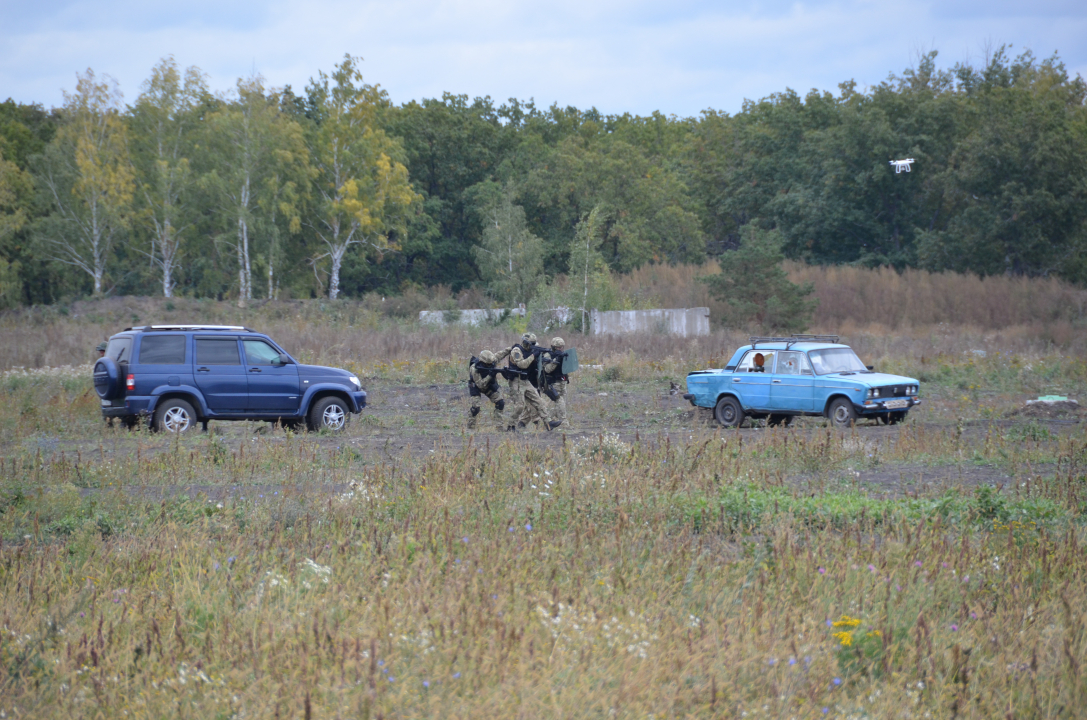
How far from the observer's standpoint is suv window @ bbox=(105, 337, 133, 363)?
14.6 m

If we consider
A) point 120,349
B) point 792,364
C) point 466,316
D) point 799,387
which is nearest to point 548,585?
point 120,349

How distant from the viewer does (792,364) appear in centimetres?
1662

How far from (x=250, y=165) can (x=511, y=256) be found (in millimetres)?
15203

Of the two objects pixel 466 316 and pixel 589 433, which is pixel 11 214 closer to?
pixel 466 316

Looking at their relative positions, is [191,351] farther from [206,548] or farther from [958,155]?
[958,155]

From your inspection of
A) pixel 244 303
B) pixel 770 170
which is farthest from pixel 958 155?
pixel 244 303

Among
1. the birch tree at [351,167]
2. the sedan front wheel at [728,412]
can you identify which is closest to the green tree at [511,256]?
the birch tree at [351,167]

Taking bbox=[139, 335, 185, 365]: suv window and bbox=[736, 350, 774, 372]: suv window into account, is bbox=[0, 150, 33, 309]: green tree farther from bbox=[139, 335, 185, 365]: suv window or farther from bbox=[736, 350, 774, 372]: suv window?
bbox=[736, 350, 774, 372]: suv window

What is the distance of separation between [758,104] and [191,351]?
61007 millimetres

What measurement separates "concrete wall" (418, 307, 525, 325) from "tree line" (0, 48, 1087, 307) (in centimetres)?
876

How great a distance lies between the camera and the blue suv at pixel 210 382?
14484 mm

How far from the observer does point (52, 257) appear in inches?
2047

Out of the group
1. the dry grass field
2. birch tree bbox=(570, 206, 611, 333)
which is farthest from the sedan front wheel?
birch tree bbox=(570, 206, 611, 333)

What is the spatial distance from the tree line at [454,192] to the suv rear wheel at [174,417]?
33.6 meters
